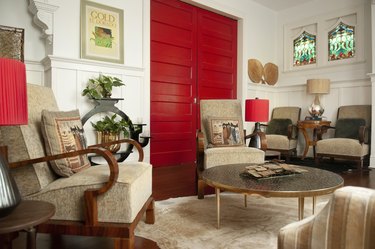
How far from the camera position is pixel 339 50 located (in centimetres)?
525

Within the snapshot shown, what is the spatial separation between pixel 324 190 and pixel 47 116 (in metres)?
1.64

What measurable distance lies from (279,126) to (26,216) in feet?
16.1

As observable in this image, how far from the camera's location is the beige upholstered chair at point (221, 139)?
2715 millimetres

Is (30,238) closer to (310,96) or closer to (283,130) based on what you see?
(283,130)

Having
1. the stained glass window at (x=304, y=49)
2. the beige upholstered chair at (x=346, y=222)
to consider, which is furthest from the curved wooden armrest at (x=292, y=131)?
the beige upholstered chair at (x=346, y=222)

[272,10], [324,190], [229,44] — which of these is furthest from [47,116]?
[272,10]

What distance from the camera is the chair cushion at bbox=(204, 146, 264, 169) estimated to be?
2703 mm

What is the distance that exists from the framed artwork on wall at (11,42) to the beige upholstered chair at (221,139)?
207cm

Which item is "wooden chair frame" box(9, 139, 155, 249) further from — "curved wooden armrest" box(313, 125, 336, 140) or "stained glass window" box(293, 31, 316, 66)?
"stained glass window" box(293, 31, 316, 66)

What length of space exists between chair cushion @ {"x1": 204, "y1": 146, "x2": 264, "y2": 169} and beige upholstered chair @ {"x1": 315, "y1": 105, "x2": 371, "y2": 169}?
2.07 meters

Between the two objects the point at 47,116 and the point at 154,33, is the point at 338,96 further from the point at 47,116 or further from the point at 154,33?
the point at 47,116

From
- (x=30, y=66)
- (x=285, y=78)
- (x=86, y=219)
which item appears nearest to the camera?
(x=86, y=219)

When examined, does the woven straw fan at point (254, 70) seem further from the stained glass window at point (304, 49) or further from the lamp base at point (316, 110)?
the lamp base at point (316, 110)

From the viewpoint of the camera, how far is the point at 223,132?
3.13 m
